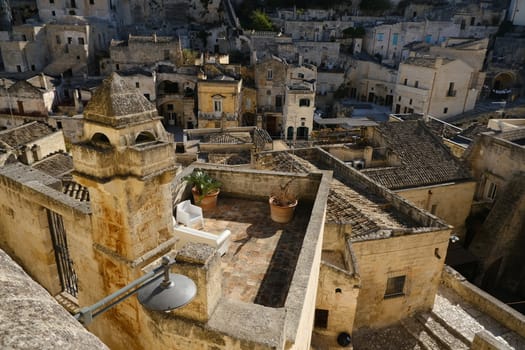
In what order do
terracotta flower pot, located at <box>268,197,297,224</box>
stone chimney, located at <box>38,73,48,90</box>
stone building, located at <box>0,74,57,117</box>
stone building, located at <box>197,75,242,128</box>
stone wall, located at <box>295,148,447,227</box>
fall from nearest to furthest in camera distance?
terracotta flower pot, located at <box>268,197,297,224</box> < stone wall, located at <box>295,148,447,227</box> < stone building, located at <box>0,74,57,117</box> < stone building, located at <box>197,75,242,128</box> < stone chimney, located at <box>38,73,48,90</box>

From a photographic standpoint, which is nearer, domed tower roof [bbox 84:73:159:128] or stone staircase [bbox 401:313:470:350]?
domed tower roof [bbox 84:73:159:128]

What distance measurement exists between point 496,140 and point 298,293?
18.5m

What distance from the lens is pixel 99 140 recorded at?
566cm

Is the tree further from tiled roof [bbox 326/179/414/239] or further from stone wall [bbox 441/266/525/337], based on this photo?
stone wall [bbox 441/266/525/337]

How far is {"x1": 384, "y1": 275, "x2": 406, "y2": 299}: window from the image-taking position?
1258 cm

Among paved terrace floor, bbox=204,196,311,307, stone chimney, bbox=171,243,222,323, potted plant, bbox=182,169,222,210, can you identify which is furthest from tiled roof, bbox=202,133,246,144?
stone chimney, bbox=171,243,222,323

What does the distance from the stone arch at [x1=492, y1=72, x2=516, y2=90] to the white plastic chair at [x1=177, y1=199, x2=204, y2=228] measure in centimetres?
4821

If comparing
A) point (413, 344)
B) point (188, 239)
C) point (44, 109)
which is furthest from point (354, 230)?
point (44, 109)

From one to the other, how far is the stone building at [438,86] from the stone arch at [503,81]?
8686 mm

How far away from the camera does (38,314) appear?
2.05m

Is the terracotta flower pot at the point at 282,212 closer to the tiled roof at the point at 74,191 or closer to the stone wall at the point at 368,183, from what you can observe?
the stone wall at the point at 368,183

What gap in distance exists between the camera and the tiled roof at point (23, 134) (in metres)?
21.2

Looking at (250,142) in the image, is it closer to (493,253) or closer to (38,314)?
(493,253)

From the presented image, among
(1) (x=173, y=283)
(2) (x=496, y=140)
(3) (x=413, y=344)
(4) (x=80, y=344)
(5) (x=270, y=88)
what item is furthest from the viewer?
(5) (x=270, y=88)
